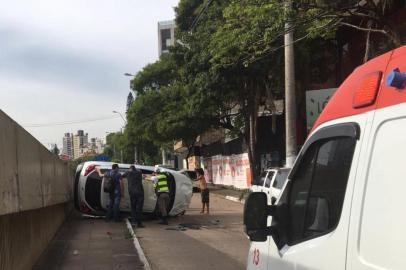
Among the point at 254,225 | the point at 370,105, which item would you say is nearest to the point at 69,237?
the point at 254,225

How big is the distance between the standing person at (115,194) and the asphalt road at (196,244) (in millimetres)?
1046

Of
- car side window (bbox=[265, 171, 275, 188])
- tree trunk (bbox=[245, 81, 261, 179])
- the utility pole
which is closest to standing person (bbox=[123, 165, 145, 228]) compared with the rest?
car side window (bbox=[265, 171, 275, 188])

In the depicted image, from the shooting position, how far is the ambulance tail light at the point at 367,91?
2791 mm

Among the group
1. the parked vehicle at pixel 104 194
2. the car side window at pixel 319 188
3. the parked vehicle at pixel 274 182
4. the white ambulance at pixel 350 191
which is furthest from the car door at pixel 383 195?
the parked vehicle at pixel 104 194

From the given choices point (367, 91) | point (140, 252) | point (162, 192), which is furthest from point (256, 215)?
point (162, 192)

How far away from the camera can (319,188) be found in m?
3.28

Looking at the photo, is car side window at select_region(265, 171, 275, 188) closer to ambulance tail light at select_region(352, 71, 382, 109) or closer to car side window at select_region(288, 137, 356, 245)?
car side window at select_region(288, 137, 356, 245)

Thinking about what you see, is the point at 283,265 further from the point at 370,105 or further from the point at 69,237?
the point at 69,237

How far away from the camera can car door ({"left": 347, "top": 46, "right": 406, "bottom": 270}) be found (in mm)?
2369

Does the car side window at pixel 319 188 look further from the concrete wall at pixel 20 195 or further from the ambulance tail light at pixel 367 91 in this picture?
the concrete wall at pixel 20 195

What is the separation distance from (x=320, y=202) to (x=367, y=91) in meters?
0.69

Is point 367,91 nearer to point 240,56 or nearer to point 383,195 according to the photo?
→ point 383,195

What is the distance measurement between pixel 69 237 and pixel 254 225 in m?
11.8

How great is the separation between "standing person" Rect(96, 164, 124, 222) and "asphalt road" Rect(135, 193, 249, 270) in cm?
105
